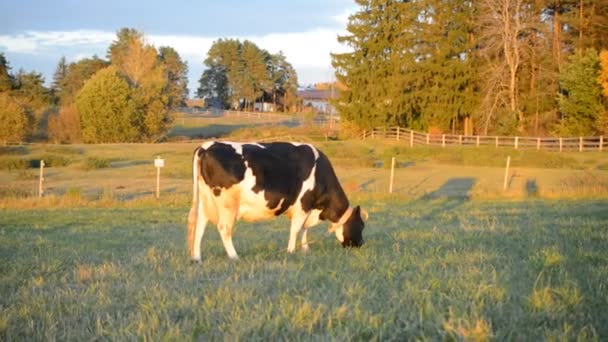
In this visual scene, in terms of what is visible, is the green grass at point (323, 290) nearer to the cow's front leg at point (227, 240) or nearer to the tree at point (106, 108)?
the cow's front leg at point (227, 240)

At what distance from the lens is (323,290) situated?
230 inches

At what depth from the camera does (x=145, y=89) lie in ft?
217

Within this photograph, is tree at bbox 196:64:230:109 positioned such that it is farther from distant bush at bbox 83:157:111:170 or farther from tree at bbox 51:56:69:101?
distant bush at bbox 83:157:111:170

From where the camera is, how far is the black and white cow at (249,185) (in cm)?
867

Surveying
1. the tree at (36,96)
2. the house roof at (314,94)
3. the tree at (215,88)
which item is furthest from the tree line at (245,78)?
the tree at (36,96)

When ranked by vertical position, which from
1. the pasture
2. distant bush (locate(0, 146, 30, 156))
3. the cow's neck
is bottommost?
distant bush (locate(0, 146, 30, 156))

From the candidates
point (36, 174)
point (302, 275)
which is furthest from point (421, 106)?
point (302, 275)

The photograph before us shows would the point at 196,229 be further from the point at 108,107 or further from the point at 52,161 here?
the point at 108,107

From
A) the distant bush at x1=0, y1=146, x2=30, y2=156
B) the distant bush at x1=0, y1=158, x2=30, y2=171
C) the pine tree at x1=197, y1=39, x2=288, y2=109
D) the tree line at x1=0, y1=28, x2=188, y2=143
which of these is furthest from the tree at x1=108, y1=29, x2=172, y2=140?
the pine tree at x1=197, y1=39, x2=288, y2=109

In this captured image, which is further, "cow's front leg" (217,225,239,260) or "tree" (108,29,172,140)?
"tree" (108,29,172,140)

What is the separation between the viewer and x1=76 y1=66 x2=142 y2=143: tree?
204 ft

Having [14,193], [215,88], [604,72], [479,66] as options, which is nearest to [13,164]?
[14,193]

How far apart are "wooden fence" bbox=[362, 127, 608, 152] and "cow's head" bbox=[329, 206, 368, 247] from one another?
42.5 metres

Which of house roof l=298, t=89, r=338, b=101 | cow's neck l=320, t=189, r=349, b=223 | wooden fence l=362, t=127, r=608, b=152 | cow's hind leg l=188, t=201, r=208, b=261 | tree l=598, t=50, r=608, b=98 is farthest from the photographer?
house roof l=298, t=89, r=338, b=101
